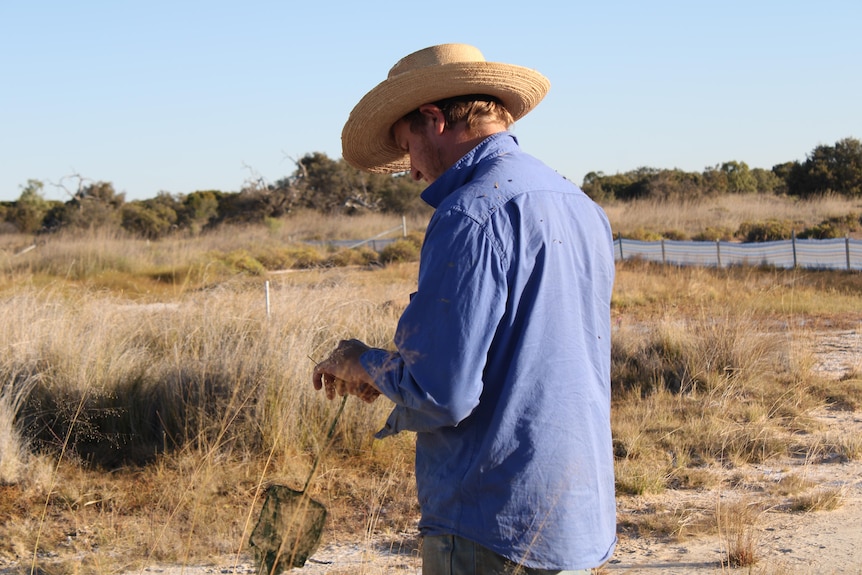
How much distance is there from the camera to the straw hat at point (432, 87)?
Answer: 7.64ft

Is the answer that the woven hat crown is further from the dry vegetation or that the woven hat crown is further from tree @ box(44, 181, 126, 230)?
tree @ box(44, 181, 126, 230)

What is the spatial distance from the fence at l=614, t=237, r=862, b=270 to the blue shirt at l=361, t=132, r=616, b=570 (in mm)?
15451

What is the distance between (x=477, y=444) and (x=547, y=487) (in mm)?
175

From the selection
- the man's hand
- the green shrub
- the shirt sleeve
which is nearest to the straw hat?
the shirt sleeve

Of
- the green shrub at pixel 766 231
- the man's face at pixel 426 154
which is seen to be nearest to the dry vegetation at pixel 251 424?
the man's face at pixel 426 154

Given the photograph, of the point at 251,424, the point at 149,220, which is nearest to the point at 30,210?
the point at 149,220

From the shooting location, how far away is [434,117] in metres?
2.34

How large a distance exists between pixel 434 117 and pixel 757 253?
1674 cm

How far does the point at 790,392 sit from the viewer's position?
288 inches

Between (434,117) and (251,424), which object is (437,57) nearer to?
(434,117)

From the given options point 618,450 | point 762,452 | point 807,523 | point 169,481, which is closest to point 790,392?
point 762,452

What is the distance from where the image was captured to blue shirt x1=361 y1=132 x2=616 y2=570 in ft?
6.29

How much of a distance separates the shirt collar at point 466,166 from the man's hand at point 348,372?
40cm

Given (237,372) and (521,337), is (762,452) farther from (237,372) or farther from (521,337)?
(521,337)
